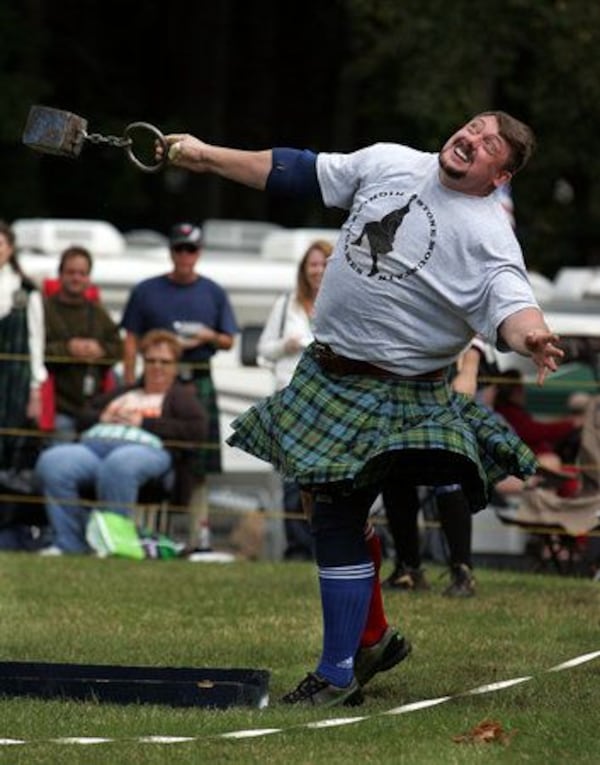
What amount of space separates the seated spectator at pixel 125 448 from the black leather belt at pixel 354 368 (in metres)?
5.68

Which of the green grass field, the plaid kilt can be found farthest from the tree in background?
the plaid kilt

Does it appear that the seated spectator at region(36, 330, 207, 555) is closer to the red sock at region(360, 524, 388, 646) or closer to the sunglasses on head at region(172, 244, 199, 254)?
the sunglasses on head at region(172, 244, 199, 254)

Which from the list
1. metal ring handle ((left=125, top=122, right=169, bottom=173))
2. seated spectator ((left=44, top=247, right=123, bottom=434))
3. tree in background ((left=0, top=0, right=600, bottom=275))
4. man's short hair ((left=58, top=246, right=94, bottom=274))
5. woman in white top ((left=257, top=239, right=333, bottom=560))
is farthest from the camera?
tree in background ((left=0, top=0, right=600, bottom=275))

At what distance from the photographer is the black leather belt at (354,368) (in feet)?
22.1

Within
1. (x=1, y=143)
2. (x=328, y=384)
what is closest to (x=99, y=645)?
(x=328, y=384)

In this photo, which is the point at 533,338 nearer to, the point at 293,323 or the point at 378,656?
the point at 378,656

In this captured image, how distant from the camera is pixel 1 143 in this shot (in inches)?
1024

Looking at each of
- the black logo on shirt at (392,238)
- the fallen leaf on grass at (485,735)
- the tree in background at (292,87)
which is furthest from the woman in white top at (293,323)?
the tree in background at (292,87)

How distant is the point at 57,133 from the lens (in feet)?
22.2

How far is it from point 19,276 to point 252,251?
5132 mm

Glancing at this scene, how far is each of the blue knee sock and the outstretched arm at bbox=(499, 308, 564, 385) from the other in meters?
0.80

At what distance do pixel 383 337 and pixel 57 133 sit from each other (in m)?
1.09

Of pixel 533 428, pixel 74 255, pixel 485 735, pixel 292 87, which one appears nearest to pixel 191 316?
pixel 74 255

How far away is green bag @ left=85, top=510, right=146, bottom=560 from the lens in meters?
12.2
